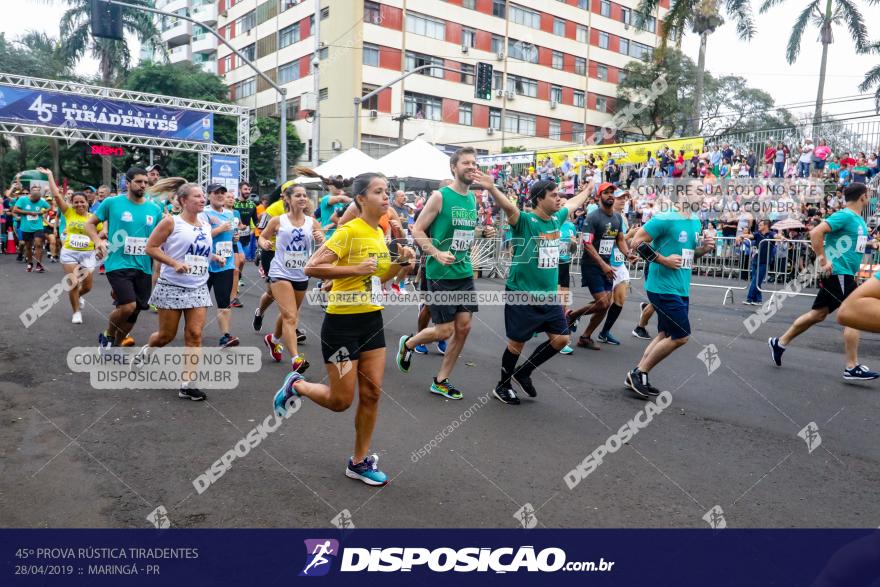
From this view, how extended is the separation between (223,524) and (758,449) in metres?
3.74

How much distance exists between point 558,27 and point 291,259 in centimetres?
5098

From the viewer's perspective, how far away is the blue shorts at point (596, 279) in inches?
339

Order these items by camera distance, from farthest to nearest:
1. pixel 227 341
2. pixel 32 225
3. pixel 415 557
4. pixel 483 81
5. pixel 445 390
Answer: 1. pixel 483 81
2. pixel 32 225
3. pixel 227 341
4. pixel 445 390
5. pixel 415 557

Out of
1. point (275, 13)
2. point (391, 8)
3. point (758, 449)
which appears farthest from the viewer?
point (275, 13)

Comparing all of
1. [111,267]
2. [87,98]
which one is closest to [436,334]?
[111,267]

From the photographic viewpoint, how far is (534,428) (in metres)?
5.39

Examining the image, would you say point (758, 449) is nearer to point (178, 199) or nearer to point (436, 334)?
point (436, 334)

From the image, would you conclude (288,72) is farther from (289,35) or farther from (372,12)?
(372,12)

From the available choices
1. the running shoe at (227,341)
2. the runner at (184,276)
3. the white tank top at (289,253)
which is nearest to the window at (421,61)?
the running shoe at (227,341)

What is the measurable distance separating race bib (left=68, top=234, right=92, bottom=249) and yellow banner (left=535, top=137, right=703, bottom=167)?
17685mm

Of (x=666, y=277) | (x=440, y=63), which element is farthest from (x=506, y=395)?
(x=440, y=63)

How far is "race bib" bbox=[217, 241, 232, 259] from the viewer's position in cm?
781

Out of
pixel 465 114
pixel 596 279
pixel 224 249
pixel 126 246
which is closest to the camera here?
pixel 126 246

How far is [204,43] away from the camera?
201ft
